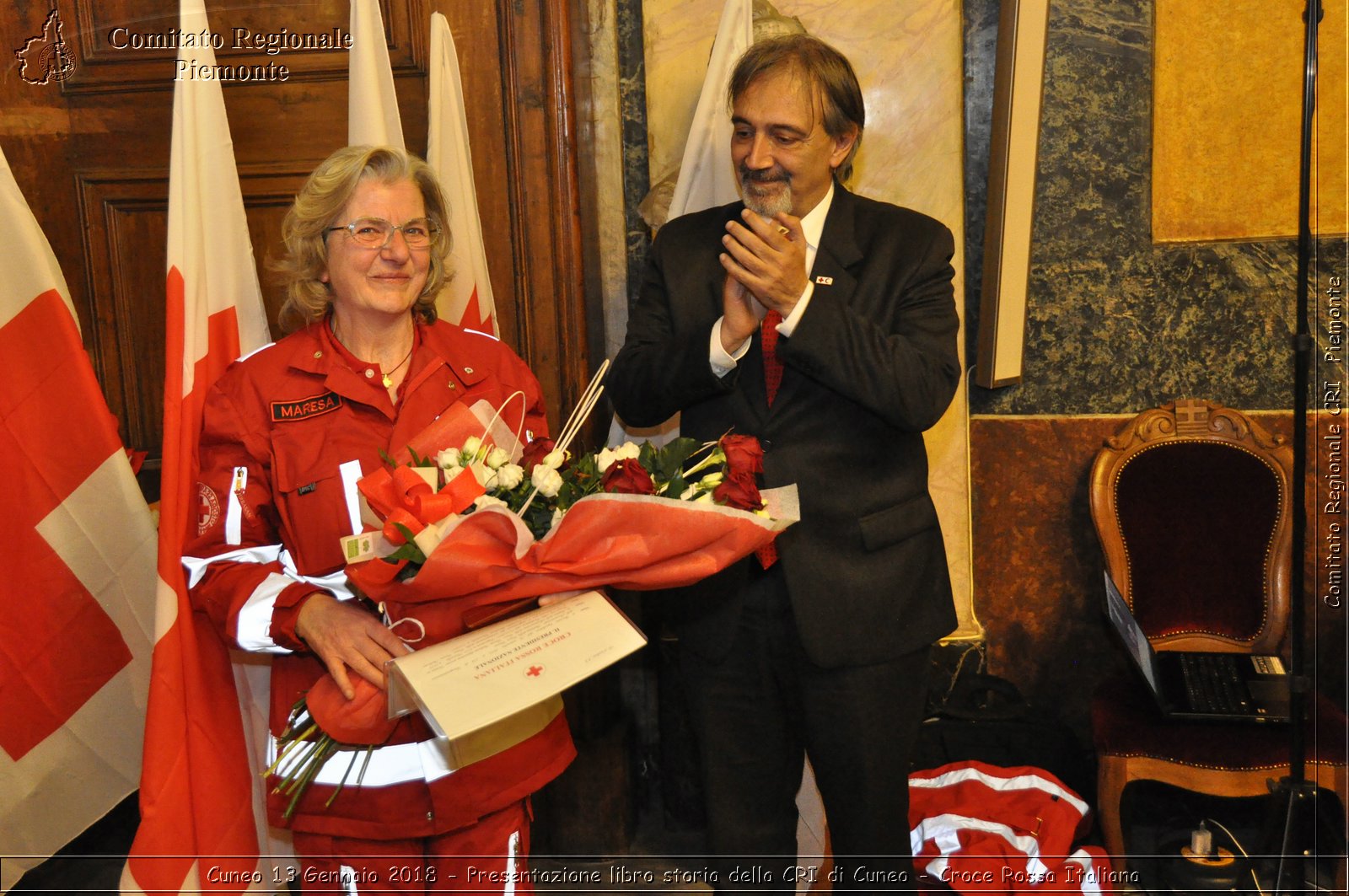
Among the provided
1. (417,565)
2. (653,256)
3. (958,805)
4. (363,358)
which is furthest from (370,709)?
(958,805)

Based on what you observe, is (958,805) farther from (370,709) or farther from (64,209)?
(64,209)

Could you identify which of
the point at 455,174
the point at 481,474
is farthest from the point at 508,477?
the point at 455,174

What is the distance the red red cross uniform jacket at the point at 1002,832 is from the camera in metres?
2.71

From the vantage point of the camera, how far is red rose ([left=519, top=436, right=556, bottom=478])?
1.75m

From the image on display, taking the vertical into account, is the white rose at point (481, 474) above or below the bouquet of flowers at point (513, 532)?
above

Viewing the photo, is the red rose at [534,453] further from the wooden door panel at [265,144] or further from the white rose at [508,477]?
the wooden door panel at [265,144]

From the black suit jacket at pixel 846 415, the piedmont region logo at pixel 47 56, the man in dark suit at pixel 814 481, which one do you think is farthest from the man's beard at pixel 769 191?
the piedmont region logo at pixel 47 56

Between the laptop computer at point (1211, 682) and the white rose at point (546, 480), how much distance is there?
184 centimetres

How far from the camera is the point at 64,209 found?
305cm

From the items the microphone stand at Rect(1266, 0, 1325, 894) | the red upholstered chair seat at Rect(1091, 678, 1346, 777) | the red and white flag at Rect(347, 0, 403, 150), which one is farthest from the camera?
the red upholstered chair seat at Rect(1091, 678, 1346, 777)

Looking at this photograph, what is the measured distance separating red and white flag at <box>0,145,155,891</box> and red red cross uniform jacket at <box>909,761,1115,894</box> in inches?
79.5

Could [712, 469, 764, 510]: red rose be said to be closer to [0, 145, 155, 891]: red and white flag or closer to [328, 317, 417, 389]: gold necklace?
[328, 317, 417, 389]: gold necklace

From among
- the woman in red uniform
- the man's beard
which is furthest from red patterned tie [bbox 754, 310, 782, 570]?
the woman in red uniform

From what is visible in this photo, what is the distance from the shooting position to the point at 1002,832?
2.79 m
